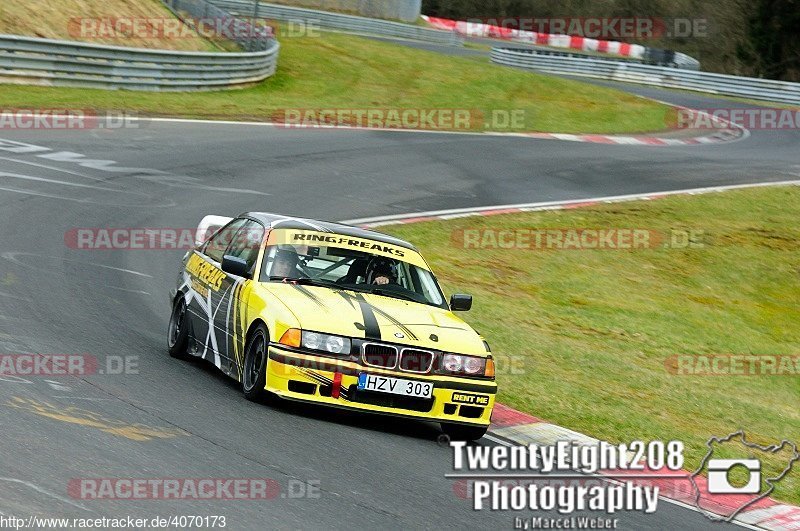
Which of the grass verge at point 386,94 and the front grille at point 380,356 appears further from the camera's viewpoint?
the grass verge at point 386,94

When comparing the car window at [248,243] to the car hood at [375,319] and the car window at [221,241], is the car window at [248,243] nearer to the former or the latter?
the car window at [221,241]

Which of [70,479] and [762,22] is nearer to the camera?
[70,479]

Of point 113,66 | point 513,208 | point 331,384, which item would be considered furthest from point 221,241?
point 113,66

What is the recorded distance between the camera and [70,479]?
6438 millimetres

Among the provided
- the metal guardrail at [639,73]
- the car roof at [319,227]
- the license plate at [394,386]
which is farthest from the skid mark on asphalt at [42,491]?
the metal guardrail at [639,73]

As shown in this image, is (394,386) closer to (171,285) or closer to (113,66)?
(171,285)

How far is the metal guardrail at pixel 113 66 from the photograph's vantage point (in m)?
26.6

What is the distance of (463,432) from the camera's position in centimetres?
911

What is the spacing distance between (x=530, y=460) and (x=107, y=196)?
10.9 meters

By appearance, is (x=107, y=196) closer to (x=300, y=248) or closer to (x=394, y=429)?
(x=300, y=248)

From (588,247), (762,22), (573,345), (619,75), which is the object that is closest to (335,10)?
(619,75)

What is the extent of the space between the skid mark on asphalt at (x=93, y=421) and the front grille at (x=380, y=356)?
1469mm

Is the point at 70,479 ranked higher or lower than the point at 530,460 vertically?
higher

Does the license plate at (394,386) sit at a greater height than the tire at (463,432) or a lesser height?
greater
